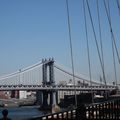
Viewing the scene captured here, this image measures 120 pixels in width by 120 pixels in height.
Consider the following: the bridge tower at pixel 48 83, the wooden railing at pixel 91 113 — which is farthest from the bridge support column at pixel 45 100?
the wooden railing at pixel 91 113

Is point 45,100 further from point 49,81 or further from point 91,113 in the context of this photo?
point 91,113

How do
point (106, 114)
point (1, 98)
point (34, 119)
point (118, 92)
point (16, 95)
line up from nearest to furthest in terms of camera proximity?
1. point (34, 119)
2. point (106, 114)
3. point (118, 92)
4. point (1, 98)
5. point (16, 95)

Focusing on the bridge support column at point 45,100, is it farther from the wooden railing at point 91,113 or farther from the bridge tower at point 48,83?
the wooden railing at point 91,113

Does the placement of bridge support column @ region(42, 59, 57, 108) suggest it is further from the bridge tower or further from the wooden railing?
the wooden railing

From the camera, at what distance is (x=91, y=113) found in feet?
22.3

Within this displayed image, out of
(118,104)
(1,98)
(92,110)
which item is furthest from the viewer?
(1,98)

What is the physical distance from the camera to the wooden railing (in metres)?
6.00

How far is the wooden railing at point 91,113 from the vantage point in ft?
19.7

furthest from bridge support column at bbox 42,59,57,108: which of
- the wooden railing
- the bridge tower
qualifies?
the wooden railing

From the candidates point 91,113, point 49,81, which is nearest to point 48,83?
point 49,81

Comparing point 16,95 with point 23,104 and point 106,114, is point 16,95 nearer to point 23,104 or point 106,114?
point 23,104

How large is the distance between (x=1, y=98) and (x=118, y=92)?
37.1 metres

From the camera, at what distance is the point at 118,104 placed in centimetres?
895

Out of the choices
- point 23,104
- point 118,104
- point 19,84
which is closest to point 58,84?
point 19,84
